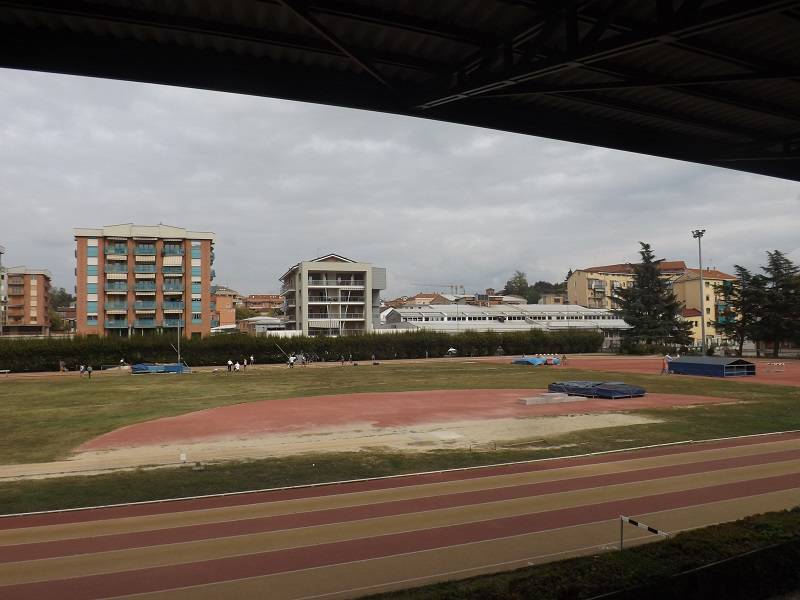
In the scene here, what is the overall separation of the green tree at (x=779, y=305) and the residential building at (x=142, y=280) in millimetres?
69462

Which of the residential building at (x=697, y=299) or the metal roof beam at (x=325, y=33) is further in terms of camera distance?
the residential building at (x=697, y=299)

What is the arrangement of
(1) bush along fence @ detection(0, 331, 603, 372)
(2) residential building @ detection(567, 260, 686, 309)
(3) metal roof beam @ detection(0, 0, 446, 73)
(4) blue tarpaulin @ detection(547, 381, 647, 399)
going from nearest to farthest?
(3) metal roof beam @ detection(0, 0, 446, 73) < (4) blue tarpaulin @ detection(547, 381, 647, 399) < (1) bush along fence @ detection(0, 331, 603, 372) < (2) residential building @ detection(567, 260, 686, 309)

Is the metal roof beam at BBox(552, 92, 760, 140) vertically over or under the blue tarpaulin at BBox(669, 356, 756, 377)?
over

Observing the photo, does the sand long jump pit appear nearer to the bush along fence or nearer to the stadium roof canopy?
the stadium roof canopy

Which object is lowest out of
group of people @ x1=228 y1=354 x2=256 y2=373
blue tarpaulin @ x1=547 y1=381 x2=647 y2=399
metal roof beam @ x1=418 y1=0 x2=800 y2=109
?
group of people @ x1=228 y1=354 x2=256 y2=373

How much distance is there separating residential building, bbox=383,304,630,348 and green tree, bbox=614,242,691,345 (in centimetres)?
1296

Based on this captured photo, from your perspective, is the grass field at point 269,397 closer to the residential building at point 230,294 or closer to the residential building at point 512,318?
the residential building at point 512,318

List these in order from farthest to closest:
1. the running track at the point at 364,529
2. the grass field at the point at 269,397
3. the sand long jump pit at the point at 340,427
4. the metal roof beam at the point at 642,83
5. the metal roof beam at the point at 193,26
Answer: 1. the grass field at the point at 269,397
2. the sand long jump pit at the point at 340,427
3. the running track at the point at 364,529
4. the metal roof beam at the point at 642,83
5. the metal roof beam at the point at 193,26

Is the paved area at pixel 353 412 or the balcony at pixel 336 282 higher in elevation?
the balcony at pixel 336 282

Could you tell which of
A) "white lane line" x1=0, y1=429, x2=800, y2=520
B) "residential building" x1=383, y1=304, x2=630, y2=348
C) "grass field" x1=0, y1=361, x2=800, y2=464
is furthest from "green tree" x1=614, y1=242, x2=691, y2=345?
"white lane line" x1=0, y1=429, x2=800, y2=520

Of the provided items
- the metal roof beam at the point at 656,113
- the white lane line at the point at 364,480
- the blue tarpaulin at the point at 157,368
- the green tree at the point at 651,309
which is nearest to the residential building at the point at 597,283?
the green tree at the point at 651,309

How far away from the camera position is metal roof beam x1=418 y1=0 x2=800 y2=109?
5004 mm

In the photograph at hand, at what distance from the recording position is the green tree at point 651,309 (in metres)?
75.1

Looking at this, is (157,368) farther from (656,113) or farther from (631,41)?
(631,41)
